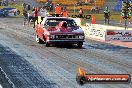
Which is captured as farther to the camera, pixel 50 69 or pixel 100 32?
pixel 100 32

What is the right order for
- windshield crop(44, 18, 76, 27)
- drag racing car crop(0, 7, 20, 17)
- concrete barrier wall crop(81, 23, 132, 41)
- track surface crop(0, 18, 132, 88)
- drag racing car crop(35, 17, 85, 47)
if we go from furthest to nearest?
drag racing car crop(0, 7, 20, 17) < concrete barrier wall crop(81, 23, 132, 41) < windshield crop(44, 18, 76, 27) < drag racing car crop(35, 17, 85, 47) < track surface crop(0, 18, 132, 88)

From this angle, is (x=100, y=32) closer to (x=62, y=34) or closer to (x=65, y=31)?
(x=65, y=31)

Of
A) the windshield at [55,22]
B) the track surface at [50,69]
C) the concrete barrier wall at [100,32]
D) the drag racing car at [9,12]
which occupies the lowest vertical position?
the drag racing car at [9,12]

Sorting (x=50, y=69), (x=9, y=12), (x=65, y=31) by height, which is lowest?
(x=9, y=12)

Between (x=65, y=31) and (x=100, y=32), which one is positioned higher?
(x=65, y=31)

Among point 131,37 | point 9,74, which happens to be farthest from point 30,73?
point 131,37

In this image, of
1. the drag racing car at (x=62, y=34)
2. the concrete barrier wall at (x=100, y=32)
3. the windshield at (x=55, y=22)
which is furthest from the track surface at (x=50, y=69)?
the concrete barrier wall at (x=100, y=32)

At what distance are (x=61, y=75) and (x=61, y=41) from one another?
7554mm

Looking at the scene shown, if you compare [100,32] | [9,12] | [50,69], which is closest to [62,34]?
[50,69]

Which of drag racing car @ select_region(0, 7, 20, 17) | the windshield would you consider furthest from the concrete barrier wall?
drag racing car @ select_region(0, 7, 20, 17)

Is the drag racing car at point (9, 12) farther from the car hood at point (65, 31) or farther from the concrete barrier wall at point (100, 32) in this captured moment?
the car hood at point (65, 31)

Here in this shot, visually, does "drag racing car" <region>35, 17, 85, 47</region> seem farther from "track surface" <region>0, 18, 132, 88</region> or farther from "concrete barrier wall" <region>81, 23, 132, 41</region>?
"concrete barrier wall" <region>81, 23, 132, 41</region>

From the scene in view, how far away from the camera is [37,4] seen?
61344 millimetres

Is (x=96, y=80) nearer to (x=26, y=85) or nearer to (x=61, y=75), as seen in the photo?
(x=26, y=85)
